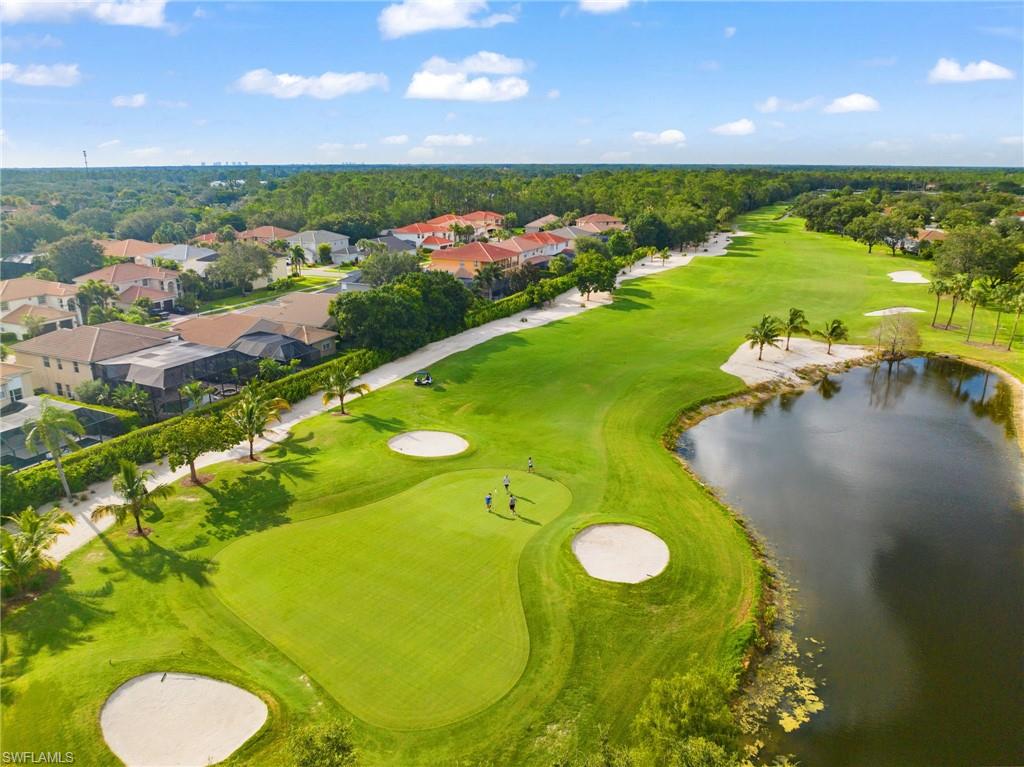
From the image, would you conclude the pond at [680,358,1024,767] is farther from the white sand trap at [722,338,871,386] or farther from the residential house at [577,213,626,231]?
the residential house at [577,213,626,231]

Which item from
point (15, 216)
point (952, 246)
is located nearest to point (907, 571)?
point (952, 246)

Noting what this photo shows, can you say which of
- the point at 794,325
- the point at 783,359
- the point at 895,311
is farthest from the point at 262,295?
the point at 895,311

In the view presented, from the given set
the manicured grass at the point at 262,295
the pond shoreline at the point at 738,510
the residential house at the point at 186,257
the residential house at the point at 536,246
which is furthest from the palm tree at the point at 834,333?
the residential house at the point at 186,257

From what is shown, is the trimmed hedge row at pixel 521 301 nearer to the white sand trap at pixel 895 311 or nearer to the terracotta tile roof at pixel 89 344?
the terracotta tile roof at pixel 89 344

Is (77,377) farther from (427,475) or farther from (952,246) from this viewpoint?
(952,246)

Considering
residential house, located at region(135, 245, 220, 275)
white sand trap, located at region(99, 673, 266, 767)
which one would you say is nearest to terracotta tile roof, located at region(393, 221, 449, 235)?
residential house, located at region(135, 245, 220, 275)

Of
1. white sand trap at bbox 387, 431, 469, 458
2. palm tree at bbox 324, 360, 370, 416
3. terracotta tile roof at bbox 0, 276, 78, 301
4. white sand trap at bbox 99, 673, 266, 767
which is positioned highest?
terracotta tile roof at bbox 0, 276, 78, 301

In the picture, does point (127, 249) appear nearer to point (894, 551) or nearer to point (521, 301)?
point (521, 301)
